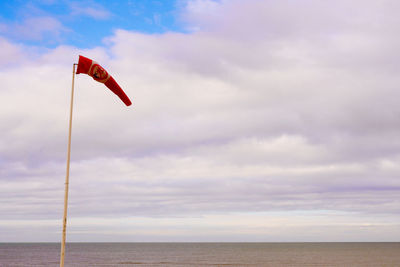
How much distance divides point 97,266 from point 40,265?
1127cm

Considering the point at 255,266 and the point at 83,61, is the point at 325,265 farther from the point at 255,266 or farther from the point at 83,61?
the point at 83,61

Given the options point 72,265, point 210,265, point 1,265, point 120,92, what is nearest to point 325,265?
point 210,265

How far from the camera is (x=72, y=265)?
77.1m

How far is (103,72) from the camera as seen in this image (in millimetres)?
15703

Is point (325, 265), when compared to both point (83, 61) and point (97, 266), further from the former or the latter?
point (83, 61)

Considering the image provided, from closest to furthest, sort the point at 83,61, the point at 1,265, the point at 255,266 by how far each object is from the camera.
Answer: the point at 83,61 < the point at 255,266 < the point at 1,265

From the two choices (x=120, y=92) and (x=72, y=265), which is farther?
(x=72, y=265)

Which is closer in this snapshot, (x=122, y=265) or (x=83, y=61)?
(x=83, y=61)

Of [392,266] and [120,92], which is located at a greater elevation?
[120,92]

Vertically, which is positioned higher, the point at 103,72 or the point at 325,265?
the point at 103,72

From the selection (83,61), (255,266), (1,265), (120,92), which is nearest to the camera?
(83,61)

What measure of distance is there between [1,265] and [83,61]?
→ 76.9m

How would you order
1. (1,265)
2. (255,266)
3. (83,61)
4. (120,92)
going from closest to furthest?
(83,61) → (120,92) → (255,266) → (1,265)

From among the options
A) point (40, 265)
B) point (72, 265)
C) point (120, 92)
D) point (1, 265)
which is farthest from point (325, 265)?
point (120, 92)
